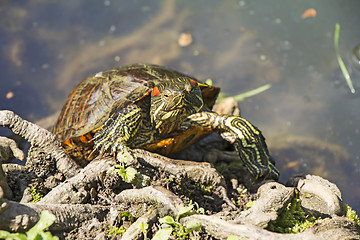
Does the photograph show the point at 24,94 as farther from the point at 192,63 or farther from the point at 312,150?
the point at 312,150

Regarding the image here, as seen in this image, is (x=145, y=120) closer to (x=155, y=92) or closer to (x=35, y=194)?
(x=155, y=92)

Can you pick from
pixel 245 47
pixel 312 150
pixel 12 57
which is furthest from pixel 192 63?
pixel 12 57

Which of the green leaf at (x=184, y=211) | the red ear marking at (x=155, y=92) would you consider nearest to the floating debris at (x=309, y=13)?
the red ear marking at (x=155, y=92)

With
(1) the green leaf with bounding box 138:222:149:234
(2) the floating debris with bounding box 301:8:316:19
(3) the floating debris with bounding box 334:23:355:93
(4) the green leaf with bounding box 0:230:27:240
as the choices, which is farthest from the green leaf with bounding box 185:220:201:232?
(2) the floating debris with bounding box 301:8:316:19

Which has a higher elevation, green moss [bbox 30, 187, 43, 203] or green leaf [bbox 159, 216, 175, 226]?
green moss [bbox 30, 187, 43, 203]

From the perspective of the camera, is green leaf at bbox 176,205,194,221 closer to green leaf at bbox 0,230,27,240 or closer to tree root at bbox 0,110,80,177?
green leaf at bbox 0,230,27,240

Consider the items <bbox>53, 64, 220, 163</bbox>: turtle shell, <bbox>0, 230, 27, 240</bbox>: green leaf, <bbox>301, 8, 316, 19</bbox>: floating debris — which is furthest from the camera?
<bbox>301, 8, 316, 19</bbox>: floating debris
